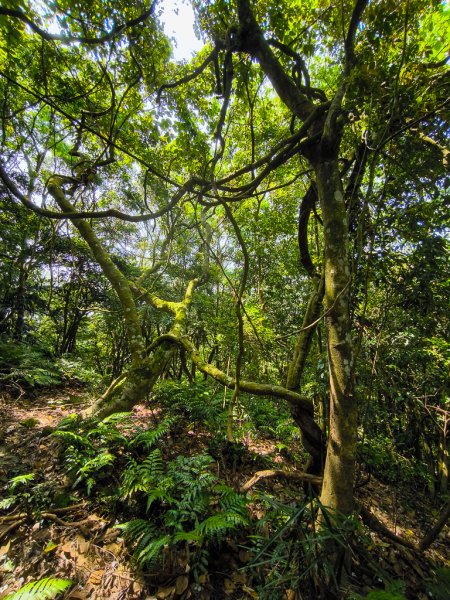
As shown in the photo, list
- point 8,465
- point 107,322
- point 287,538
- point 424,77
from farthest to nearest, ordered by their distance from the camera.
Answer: point 107,322, point 8,465, point 287,538, point 424,77

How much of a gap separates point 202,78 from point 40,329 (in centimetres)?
954

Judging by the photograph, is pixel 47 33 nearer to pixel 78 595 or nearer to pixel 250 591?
pixel 78 595

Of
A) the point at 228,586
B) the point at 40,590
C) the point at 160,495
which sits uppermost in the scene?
the point at 160,495

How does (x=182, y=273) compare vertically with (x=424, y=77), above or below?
below

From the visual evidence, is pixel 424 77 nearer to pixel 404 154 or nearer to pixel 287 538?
pixel 404 154

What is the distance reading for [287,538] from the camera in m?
2.32

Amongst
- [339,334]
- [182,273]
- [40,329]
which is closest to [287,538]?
[339,334]

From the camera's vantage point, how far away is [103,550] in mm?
2230

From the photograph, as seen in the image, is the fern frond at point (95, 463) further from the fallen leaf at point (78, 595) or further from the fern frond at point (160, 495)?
the fallen leaf at point (78, 595)

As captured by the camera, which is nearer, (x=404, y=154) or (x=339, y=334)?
(x=339, y=334)

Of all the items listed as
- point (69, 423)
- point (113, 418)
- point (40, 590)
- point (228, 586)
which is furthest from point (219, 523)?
point (69, 423)

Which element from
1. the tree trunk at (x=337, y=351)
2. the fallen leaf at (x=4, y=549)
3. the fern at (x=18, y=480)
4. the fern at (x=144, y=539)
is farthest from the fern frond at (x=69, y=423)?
the tree trunk at (x=337, y=351)

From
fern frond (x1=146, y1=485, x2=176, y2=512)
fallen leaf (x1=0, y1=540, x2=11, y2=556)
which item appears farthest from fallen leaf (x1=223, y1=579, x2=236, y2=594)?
fallen leaf (x1=0, y1=540, x2=11, y2=556)

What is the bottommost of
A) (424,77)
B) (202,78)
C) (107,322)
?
(107,322)
